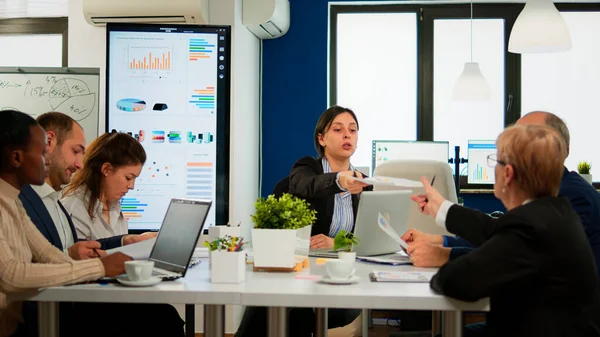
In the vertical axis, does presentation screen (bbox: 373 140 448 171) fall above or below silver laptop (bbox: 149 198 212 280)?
above

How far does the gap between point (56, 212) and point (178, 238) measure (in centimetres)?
57

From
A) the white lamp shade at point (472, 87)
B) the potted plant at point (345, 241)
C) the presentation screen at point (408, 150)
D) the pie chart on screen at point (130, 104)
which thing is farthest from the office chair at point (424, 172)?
the presentation screen at point (408, 150)

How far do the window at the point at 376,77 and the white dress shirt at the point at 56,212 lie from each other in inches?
192

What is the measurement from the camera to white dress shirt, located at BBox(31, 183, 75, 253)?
2729 millimetres

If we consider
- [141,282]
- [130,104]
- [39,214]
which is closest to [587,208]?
[141,282]

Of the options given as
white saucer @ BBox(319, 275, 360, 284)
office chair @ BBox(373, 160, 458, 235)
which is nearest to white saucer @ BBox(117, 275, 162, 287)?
white saucer @ BBox(319, 275, 360, 284)

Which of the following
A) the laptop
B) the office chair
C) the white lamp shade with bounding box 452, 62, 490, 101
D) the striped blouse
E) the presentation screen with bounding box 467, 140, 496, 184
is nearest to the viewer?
the laptop

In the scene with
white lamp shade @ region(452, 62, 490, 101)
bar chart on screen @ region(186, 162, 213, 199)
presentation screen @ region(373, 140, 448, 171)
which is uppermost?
white lamp shade @ region(452, 62, 490, 101)

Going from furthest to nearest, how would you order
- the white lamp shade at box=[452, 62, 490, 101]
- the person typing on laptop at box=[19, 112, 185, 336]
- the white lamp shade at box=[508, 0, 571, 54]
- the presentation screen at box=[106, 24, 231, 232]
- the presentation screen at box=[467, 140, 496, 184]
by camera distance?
the presentation screen at box=[467, 140, 496, 184] < the white lamp shade at box=[452, 62, 490, 101] < the presentation screen at box=[106, 24, 231, 232] < the white lamp shade at box=[508, 0, 571, 54] < the person typing on laptop at box=[19, 112, 185, 336]

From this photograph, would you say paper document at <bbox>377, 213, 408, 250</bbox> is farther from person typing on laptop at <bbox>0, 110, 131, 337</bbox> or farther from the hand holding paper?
person typing on laptop at <bbox>0, 110, 131, 337</bbox>

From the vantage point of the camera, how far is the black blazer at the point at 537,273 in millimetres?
1970

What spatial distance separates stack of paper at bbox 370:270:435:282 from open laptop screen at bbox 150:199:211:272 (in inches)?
22.6

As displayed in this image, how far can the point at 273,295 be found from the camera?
209 centimetres

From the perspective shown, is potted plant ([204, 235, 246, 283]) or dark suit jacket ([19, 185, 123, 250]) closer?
potted plant ([204, 235, 246, 283])
